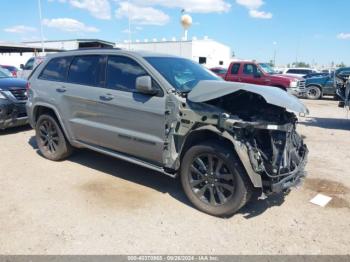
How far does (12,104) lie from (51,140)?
8.43ft

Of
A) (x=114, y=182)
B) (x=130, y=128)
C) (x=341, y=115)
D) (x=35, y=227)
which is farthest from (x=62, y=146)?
(x=341, y=115)

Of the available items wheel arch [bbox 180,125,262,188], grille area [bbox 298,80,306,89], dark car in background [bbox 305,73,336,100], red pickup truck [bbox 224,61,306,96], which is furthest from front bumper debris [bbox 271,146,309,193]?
dark car in background [bbox 305,73,336,100]

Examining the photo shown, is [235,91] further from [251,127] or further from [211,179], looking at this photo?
[211,179]

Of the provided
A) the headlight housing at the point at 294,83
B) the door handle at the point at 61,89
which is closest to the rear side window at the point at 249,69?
the headlight housing at the point at 294,83

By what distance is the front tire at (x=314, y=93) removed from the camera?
1805 centimetres

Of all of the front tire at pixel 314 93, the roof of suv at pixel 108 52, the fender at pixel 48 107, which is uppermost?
the roof of suv at pixel 108 52

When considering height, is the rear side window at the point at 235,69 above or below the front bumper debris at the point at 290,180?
above

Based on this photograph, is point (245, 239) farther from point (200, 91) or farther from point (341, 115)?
point (341, 115)

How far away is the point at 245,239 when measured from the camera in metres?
3.52

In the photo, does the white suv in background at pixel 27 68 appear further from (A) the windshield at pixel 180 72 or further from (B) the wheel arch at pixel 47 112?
(A) the windshield at pixel 180 72

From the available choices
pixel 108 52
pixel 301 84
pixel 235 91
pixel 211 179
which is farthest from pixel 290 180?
pixel 301 84

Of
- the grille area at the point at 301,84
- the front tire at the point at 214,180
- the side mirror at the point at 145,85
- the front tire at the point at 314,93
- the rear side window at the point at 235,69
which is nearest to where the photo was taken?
the front tire at the point at 214,180

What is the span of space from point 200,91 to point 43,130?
341 cm

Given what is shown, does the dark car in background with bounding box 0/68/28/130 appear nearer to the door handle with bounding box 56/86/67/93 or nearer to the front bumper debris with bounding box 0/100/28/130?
the front bumper debris with bounding box 0/100/28/130
